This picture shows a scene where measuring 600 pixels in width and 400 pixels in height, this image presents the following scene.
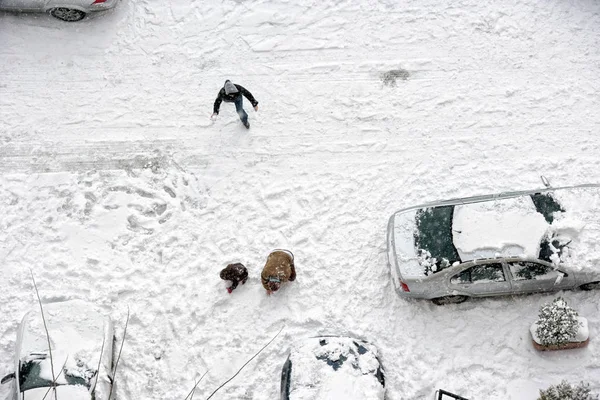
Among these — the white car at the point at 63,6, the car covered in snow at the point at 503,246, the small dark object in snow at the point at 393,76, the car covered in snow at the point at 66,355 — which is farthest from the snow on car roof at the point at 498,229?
the white car at the point at 63,6

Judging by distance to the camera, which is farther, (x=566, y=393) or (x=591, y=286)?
(x=591, y=286)

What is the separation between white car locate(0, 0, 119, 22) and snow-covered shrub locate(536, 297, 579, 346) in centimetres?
1015

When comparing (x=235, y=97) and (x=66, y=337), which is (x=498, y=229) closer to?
(x=235, y=97)

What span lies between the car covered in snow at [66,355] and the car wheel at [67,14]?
6.31m

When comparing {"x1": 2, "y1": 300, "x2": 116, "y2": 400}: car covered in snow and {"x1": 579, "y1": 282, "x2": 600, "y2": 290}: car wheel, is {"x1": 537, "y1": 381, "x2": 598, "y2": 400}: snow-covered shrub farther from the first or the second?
{"x1": 2, "y1": 300, "x2": 116, "y2": 400}: car covered in snow

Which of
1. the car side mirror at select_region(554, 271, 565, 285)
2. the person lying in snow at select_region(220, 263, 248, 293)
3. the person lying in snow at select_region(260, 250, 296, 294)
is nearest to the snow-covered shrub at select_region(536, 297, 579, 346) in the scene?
the car side mirror at select_region(554, 271, 565, 285)

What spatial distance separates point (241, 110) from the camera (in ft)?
32.4

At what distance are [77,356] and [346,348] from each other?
13.1 feet

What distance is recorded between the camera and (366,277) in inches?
354

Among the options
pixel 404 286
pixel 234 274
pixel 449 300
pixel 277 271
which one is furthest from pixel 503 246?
pixel 234 274

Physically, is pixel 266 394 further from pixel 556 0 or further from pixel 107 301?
pixel 556 0

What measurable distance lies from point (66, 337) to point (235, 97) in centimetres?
482

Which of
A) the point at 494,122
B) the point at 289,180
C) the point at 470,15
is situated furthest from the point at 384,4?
the point at 289,180

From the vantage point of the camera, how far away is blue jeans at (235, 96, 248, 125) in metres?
9.74
